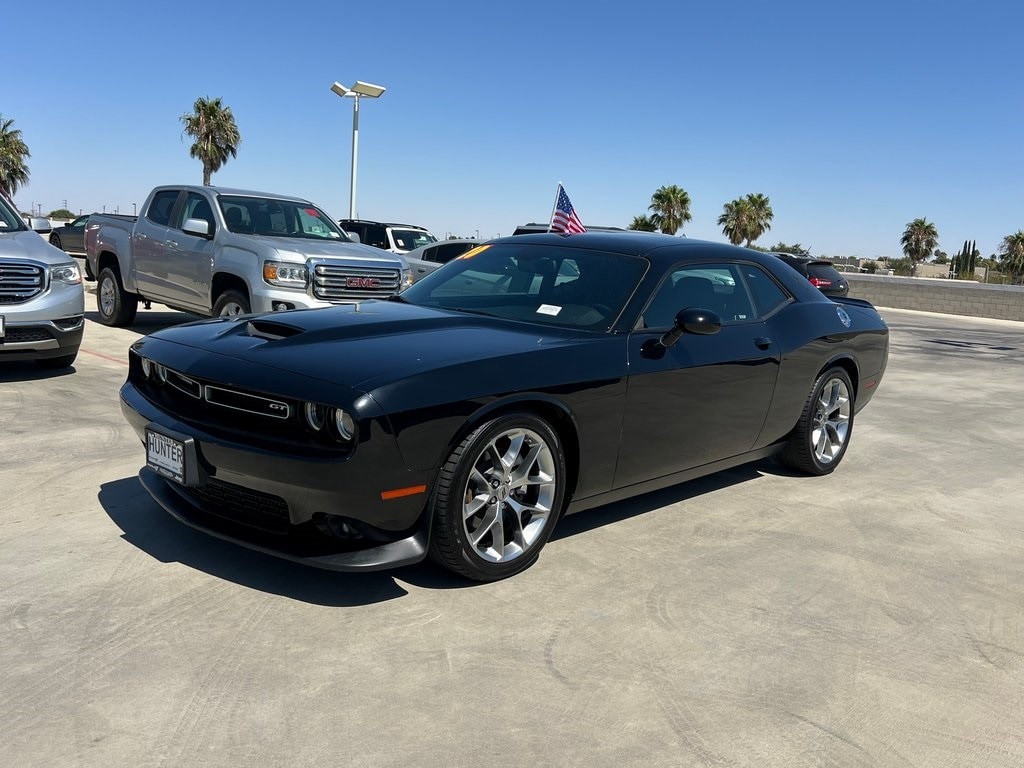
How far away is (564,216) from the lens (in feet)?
36.4

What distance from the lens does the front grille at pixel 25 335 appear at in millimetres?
7241

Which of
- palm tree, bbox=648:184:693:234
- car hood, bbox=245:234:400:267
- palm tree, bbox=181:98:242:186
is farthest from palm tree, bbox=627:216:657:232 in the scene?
car hood, bbox=245:234:400:267

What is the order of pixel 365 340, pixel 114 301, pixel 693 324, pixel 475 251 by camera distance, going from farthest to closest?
pixel 114 301 < pixel 475 251 < pixel 693 324 < pixel 365 340

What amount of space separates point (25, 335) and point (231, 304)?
2449 mm

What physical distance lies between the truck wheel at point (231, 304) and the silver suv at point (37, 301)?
1.79m

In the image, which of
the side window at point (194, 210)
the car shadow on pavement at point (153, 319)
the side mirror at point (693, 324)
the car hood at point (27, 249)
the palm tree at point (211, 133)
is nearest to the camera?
the side mirror at point (693, 324)

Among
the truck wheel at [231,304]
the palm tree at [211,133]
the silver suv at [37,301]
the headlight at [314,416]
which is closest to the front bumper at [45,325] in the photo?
the silver suv at [37,301]

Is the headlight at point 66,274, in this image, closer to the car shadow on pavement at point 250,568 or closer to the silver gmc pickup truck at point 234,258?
the silver gmc pickup truck at point 234,258

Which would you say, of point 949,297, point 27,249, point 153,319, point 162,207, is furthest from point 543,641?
point 949,297

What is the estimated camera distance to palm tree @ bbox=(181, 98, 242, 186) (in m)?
52.0

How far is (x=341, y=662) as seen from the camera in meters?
3.07

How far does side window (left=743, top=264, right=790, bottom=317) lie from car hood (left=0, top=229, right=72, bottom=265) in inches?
225

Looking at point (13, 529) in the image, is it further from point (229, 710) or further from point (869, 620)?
point (869, 620)

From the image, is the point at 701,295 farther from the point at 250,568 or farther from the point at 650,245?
the point at 250,568
